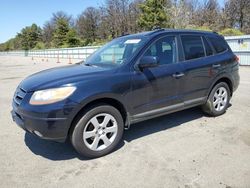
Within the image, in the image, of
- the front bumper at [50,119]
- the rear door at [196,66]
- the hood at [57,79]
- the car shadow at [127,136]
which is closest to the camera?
the front bumper at [50,119]

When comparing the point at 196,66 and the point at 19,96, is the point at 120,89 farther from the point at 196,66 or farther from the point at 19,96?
the point at 196,66

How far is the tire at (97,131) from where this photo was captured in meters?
3.64

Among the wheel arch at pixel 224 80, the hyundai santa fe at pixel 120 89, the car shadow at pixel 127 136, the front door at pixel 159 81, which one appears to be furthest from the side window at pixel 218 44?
the car shadow at pixel 127 136

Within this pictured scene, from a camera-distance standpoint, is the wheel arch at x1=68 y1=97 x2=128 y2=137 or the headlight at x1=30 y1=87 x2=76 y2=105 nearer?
the headlight at x1=30 y1=87 x2=76 y2=105

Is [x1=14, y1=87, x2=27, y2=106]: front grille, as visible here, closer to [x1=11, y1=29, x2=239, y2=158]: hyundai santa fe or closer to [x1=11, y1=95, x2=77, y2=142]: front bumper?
[x1=11, y1=29, x2=239, y2=158]: hyundai santa fe

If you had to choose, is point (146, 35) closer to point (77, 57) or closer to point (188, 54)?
point (188, 54)

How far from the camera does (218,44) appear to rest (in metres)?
5.55

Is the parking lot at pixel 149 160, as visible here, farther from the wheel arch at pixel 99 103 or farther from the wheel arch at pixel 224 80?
the wheel arch at pixel 224 80

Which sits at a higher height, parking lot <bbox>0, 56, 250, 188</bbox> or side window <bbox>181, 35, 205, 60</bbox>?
side window <bbox>181, 35, 205, 60</bbox>

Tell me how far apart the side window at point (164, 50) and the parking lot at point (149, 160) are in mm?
1314

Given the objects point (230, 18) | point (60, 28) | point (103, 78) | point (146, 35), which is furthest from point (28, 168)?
point (60, 28)

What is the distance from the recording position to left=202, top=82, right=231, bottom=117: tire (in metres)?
5.37

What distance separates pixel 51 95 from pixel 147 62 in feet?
5.04

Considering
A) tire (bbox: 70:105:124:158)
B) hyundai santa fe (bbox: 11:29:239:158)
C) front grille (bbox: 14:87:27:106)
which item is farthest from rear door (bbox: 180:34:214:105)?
front grille (bbox: 14:87:27:106)
